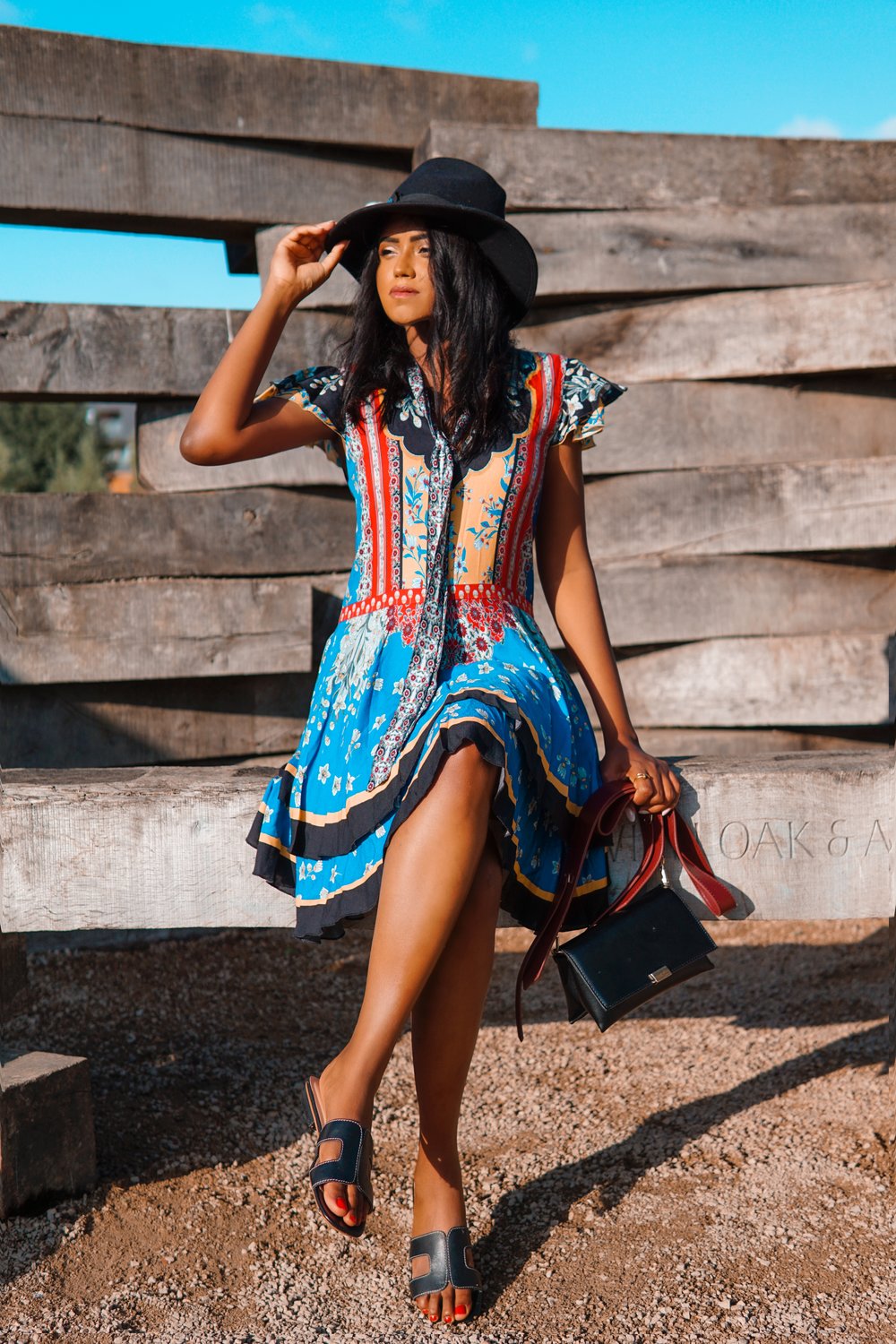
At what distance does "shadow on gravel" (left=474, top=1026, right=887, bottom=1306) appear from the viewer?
7.57 feet

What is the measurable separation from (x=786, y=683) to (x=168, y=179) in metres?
2.59

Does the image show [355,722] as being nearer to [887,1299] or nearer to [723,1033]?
[887,1299]

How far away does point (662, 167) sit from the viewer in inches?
157

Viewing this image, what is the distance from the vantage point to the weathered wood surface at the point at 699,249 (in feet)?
12.8

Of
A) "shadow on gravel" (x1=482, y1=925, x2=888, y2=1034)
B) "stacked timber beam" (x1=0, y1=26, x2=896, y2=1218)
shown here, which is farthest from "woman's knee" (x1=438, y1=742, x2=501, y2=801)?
"stacked timber beam" (x1=0, y1=26, x2=896, y2=1218)

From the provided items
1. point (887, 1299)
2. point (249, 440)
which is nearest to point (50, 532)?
point (249, 440)

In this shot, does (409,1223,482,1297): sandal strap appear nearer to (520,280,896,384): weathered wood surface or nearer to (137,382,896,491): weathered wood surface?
(137,382,896,491): weathered wood surface

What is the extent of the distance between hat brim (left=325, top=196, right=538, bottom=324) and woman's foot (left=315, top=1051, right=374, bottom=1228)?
1.66 meters

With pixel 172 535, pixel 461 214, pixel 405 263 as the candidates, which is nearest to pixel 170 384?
pixel 172 535

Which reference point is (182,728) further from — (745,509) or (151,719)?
(745,509)

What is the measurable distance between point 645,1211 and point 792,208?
3.17 m

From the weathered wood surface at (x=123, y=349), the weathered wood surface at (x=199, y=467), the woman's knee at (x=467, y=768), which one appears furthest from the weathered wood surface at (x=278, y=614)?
the woman's knee at (x=467, y=768)

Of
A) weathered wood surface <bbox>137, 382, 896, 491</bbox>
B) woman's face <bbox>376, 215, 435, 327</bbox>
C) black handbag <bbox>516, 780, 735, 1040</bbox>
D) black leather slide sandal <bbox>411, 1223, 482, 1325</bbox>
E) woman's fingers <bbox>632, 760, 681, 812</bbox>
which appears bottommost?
black leather slide sandal <bbox>411, 1223, 482, 1325</bbox>

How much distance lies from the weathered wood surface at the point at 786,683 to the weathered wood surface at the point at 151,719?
3.56ft
